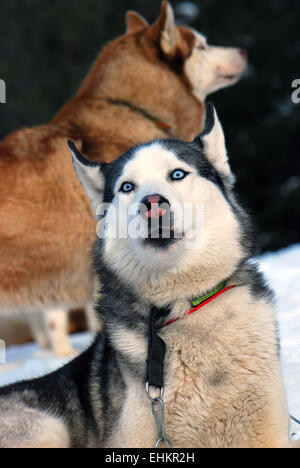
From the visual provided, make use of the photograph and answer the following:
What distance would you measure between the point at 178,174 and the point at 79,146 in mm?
2090

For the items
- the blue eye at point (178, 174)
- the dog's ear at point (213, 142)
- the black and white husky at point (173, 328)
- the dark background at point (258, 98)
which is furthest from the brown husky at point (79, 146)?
the dark background at point (258, 98)

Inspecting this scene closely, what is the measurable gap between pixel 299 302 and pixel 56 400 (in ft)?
9.42

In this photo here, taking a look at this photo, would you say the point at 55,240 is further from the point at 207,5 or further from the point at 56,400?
the point at 207,5

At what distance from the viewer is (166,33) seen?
521cm

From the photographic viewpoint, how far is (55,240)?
4.65 metres

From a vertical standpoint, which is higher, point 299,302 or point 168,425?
point 168,425

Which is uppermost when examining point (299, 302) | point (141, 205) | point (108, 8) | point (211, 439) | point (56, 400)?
point (141, 205)

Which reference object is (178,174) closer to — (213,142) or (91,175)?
(213,142)

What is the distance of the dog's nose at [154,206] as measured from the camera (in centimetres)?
249

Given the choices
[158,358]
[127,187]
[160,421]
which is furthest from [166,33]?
[160,421]

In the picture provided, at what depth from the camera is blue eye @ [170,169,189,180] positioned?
2.74m
